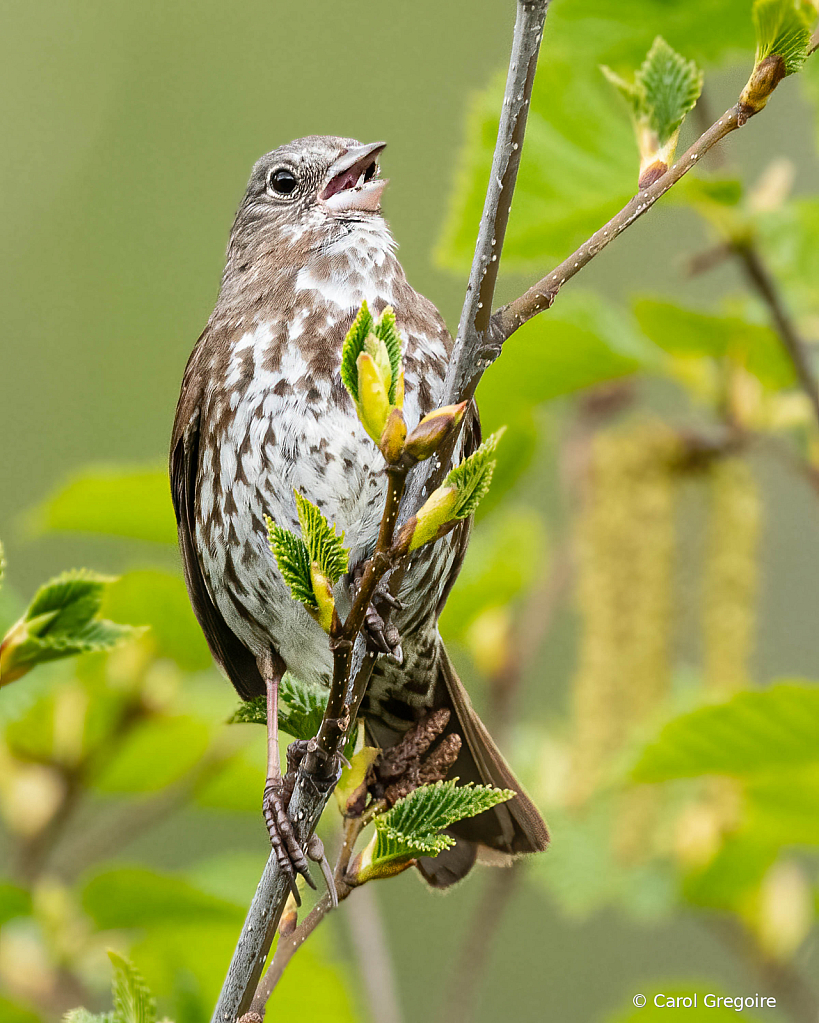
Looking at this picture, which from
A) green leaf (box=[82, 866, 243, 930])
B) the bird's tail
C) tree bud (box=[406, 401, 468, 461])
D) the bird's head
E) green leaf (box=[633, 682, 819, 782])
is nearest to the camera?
tree bud (box=[406, 401, 468, 461])

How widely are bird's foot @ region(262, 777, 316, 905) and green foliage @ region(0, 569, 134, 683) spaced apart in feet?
1.20

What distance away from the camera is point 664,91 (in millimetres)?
1736

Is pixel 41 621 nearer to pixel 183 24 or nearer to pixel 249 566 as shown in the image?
pixel 249 566

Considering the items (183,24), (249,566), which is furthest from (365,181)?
(183,24)

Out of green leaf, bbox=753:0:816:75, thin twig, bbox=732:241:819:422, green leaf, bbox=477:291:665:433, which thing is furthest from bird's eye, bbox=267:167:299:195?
green leaf, bbox=753:0:816:75

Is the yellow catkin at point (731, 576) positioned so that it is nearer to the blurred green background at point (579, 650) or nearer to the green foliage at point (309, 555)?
the blurred green background at point (579, 650)

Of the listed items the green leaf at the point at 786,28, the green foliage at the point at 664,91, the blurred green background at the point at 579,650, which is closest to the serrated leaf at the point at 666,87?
the green foliage at the point at 664,91

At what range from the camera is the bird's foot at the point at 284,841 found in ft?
5.90

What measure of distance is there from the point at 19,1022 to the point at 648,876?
143cm

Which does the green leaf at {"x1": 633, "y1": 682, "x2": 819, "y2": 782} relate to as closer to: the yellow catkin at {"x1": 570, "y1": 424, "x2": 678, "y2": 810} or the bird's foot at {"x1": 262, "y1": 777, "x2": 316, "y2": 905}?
the yellow catkin at {"x1": 570, "y1": 424, "x2": 678, "y2": 810}

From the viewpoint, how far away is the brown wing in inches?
112

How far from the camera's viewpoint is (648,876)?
3191mm

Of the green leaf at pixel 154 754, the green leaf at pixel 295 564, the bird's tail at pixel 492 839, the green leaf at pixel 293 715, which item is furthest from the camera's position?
the green leaf at pixel 154 754

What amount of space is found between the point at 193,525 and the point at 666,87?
5.10ft
